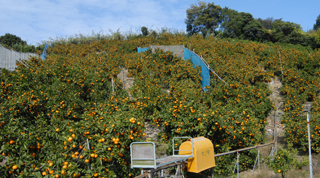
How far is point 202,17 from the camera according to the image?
29.8m

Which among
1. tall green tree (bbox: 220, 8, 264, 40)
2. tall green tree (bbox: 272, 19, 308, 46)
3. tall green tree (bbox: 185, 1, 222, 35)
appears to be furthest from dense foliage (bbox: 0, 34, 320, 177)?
tall green tree (bbox: 185, 1, 222, 35)

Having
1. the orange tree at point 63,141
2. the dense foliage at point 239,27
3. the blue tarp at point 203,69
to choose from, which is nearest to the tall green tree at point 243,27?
the dense foliage at point 239,27

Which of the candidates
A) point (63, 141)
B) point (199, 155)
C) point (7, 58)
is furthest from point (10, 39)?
point (199, 155)

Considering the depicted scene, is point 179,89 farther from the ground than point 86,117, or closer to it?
farther from the ground

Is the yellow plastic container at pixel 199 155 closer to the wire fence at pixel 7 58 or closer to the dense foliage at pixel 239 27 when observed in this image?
the wire fence at pixel 7 58

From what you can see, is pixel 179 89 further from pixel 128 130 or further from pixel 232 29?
pixel 232 29

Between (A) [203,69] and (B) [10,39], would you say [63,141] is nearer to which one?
(A) [203,69]

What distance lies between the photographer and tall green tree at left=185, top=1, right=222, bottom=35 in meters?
29.9

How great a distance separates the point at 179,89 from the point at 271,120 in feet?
17.7

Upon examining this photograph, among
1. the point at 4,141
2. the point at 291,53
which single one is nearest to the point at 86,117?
the point at 4,141

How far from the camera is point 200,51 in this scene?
1491 cm

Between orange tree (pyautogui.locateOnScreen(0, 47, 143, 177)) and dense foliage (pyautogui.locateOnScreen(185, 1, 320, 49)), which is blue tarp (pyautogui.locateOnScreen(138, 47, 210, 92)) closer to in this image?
orange tree (pyautogui.locateOnScreen(0, 47, 143, 177))

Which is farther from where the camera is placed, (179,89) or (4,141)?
(179,89)

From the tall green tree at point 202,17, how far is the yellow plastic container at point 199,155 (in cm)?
2670
